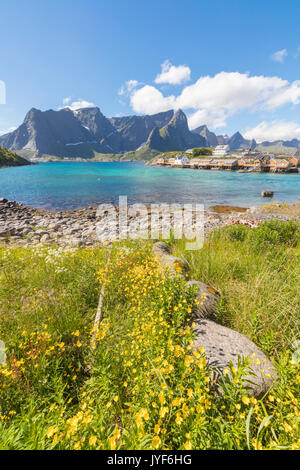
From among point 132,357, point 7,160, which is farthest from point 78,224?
point 7,160

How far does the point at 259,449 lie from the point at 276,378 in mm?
1240

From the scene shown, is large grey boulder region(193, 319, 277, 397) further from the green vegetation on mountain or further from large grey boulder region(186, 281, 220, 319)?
the green vegetation on mountain

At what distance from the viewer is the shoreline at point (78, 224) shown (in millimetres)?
11757

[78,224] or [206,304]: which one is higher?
[206,304]

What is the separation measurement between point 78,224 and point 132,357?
15.3 metres

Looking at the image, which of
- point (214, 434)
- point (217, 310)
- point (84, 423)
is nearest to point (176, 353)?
point (214, 434)

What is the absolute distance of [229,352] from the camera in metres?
2.93

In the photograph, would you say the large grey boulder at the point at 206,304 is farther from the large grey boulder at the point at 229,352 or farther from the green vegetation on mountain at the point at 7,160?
the green vegetation on mountain at the point at 7,160

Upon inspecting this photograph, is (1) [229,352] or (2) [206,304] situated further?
(2) [206,304]

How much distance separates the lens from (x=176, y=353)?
2439mm

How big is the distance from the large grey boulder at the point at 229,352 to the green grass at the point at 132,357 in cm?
20

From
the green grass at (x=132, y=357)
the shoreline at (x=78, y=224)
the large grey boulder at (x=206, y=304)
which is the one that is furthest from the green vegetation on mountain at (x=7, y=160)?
the large grey boulder at (x=206, y=304)

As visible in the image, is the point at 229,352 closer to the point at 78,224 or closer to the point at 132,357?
the point at 132,357

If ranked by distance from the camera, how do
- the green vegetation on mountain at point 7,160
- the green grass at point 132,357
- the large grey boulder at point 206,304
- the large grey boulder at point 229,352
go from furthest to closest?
the green vegetation on mountain at point 7,160 < the large grey boulder at point 206,304 < the large grey boulder at point 229,352 < the green grass at point 132,357
